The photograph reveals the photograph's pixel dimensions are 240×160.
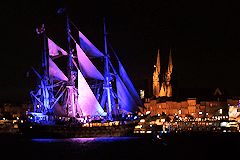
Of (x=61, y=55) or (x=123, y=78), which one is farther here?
(x=61, y=55)

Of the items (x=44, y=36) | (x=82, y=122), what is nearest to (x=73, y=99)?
(x=82, y=122)

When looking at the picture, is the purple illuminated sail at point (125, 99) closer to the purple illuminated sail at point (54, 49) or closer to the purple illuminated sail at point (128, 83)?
the purple illuminated sail at point (128, 83)

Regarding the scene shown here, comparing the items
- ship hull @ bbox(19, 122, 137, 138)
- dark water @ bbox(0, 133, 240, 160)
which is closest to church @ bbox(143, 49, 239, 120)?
ship hull @ bbox(19, 122, 137, 138)

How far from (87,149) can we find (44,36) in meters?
34.0

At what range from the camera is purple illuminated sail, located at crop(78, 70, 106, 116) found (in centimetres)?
10156

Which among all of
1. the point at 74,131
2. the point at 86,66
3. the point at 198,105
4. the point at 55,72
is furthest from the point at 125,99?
the point at 198,105

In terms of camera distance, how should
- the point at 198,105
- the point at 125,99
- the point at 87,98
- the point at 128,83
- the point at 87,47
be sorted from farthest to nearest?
1. the point at 198,105
2. the point at 87,47
3. the point at 87,98
4. the point at 128,83
5. the point at 125,99

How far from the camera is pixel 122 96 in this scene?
101 meters

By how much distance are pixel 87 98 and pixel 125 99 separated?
6175 mm

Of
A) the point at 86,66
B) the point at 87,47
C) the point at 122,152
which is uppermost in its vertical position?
the point at 87,47

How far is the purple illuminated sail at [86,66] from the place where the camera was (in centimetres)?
10300

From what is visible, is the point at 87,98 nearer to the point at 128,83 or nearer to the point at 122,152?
the point at 128,83

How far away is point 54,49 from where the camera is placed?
10788 centimetres

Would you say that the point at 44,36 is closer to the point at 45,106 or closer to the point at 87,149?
the point at 45,106
